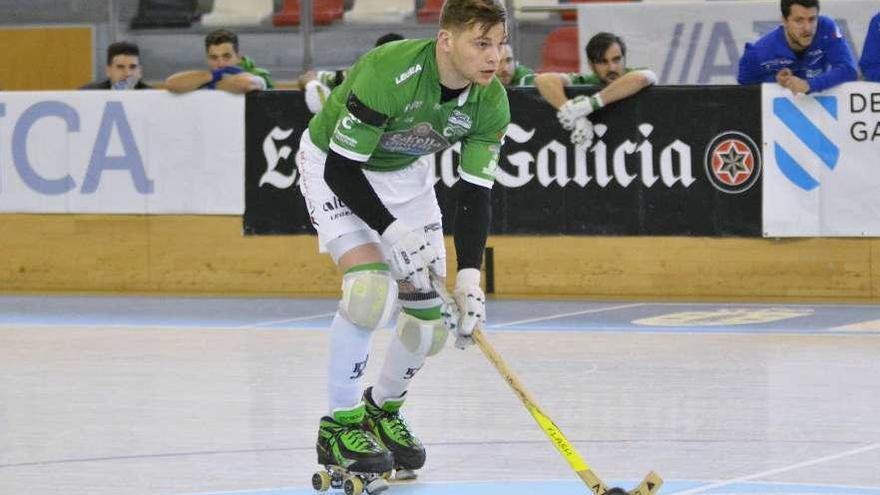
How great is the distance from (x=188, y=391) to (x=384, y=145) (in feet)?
8.67

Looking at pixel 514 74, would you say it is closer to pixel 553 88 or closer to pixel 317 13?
pixel 553 88

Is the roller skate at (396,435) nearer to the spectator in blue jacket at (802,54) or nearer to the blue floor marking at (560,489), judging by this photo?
the blue floor marking at (560,489)

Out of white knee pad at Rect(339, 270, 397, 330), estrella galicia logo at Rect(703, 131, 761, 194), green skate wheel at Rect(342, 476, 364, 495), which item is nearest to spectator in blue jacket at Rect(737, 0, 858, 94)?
estrella galicia logo at Rect(703, 131, 761, 194)

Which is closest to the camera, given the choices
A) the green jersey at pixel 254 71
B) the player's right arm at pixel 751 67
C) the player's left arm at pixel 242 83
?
the player's right arm at pixel 751 67

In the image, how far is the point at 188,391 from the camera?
28.8ft

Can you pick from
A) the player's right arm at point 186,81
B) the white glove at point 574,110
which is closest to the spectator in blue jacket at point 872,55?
the white glove at point 574,110

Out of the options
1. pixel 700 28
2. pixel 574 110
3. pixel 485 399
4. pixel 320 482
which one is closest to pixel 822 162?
pixel 574 110

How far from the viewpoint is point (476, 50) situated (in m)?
6.25

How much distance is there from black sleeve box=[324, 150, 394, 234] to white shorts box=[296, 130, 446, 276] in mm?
151

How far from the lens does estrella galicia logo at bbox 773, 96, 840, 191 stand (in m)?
12.7

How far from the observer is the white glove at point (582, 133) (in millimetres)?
12938

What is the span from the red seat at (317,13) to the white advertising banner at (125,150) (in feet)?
6.96

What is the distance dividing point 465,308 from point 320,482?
2.54 ft

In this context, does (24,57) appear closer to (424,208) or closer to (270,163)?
(270,163)
